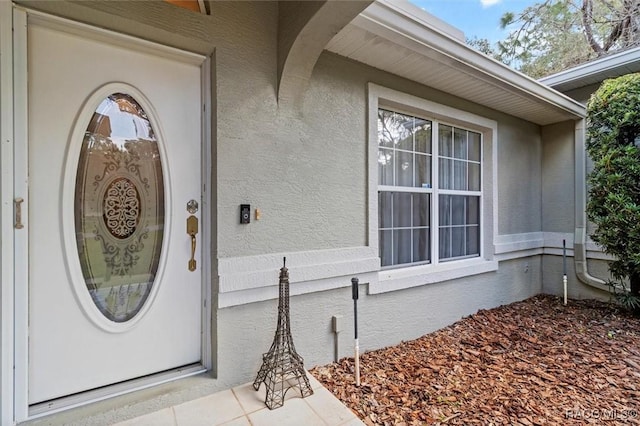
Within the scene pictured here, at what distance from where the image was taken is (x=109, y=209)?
1.97 metres

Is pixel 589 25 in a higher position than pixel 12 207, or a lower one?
higher

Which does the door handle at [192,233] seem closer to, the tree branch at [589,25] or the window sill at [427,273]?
the window sill at [427,273]

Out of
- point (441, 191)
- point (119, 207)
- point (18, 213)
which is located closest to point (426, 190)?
point (441, 191)

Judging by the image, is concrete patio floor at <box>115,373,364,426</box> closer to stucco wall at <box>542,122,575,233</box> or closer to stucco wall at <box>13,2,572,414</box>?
stucco wall at <box>13,2,572,414</box>

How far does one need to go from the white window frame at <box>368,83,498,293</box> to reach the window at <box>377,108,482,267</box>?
0.18ft

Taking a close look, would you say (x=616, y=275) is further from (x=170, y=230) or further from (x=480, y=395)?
(x=170, y=230)

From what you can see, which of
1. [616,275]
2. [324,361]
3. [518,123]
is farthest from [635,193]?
[324,361]

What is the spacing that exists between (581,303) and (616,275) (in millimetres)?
693

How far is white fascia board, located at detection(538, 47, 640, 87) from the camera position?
3922 mm

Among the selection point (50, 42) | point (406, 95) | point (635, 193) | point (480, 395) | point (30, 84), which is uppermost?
point (406, 95)

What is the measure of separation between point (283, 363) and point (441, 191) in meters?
2.87

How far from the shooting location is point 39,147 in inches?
69.2

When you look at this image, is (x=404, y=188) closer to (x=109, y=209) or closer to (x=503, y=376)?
(x=503, y=376)

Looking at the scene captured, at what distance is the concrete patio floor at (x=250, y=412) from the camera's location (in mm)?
1817
